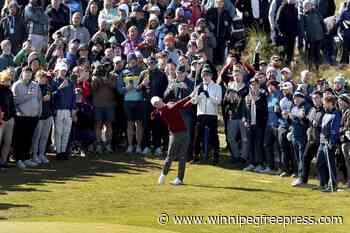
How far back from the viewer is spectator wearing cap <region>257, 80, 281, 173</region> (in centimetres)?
2283

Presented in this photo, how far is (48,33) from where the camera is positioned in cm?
2722

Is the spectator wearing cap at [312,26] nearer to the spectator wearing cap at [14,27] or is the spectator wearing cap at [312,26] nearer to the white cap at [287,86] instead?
the white cap at [287,86]

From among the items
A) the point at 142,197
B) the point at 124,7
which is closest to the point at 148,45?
the point at 124,7

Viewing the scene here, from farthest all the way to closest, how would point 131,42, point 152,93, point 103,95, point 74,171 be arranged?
1. point 131,42
2. point 103,95
3. point 152,93
4. point 74,171

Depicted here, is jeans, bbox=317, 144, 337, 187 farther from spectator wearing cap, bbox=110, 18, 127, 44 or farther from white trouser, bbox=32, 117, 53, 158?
spectator wearing cap, bbox=110, 18, 127, 44

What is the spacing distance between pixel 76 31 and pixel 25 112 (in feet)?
14.1

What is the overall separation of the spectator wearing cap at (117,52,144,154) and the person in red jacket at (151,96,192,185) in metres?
3.47

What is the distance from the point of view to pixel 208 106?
23938mm

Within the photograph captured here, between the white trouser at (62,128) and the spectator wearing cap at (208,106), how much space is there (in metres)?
3.29

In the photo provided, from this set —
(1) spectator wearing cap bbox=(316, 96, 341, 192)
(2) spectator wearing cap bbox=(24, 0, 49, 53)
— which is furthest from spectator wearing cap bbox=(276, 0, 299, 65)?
(1) spectator wearing cap bbox=(316, 96, 341, 192)

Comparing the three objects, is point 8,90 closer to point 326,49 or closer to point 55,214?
point 55,214

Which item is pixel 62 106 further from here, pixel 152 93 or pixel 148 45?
pixel 148 45

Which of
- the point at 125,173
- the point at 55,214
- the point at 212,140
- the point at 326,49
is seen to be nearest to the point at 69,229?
the point at 55,214

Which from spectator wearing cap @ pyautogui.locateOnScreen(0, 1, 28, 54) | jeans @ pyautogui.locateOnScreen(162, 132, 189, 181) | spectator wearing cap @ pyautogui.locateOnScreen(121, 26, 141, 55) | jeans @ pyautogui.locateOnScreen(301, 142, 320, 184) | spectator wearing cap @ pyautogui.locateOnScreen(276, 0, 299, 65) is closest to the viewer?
jeans @ pyautogui.locateOnScreen(162, 132, 189, 181)
